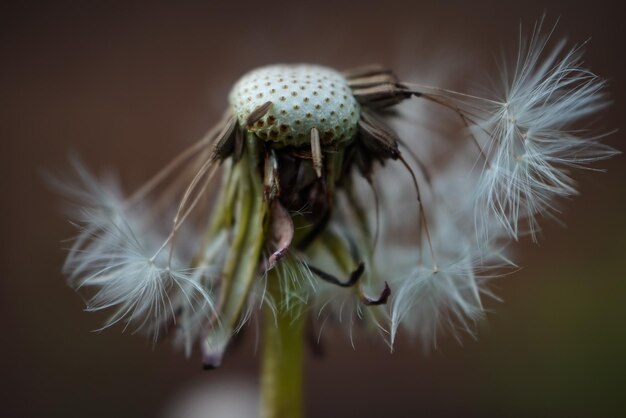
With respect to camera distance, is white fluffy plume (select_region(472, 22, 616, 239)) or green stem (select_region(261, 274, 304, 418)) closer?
white fluffy plume (select_region(472, 22, 616, 239))

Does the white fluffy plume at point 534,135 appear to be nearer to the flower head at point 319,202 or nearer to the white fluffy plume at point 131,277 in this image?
the flower head at point 319,202

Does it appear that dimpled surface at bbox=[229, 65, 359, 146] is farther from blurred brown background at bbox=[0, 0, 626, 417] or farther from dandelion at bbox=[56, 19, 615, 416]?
blurred brown background at bbox=[0, 0, 626, 417]

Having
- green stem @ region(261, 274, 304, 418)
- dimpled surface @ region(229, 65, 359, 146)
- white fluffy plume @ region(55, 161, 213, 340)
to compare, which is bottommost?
green stem @ region(261, 274, 304, 418)

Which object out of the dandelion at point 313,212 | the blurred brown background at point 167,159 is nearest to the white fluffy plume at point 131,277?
the dandelion at point 313,212

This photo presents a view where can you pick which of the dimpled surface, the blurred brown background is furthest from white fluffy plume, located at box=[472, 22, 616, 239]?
the blurred brown background

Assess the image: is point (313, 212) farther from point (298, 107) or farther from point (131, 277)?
point (131, 277)

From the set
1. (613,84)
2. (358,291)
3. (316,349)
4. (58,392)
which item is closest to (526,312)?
(613,84)
